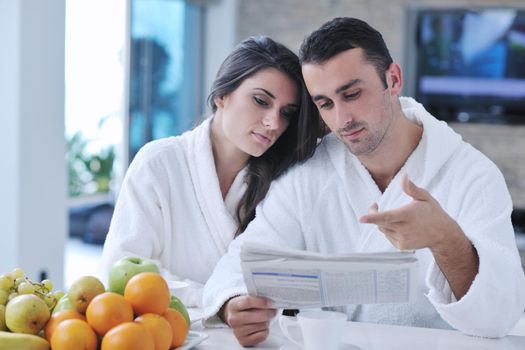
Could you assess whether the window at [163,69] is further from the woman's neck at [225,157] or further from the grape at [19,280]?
the grape at [19,280]

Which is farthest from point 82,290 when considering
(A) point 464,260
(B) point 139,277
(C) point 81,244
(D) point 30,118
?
(C) point 81,244

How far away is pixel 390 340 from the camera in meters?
1.60

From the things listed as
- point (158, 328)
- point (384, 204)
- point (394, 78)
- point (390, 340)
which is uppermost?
point (394, 78)

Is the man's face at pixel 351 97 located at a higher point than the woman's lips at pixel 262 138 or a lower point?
higher

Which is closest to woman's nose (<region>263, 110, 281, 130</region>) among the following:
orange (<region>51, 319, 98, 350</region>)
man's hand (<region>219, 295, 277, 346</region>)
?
man's hand (<region>219, 295, 277, 346</region>)

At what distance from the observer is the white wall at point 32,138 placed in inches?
138

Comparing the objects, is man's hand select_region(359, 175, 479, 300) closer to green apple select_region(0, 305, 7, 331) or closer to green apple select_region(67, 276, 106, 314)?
green apple select_region(67, 276, 106, 314)

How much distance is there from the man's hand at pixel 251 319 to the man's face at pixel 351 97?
22.7 inches

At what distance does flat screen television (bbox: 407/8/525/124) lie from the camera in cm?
575

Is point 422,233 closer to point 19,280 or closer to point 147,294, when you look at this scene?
point 147,294

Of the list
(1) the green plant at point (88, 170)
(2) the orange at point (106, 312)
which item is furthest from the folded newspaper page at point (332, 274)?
(1) the green plant at point (88, 170)

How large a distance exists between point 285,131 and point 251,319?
0.82 m

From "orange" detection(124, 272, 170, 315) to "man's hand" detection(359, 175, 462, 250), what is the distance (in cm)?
41

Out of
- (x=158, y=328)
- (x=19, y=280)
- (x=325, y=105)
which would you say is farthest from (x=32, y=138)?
(x=158, y=328)
